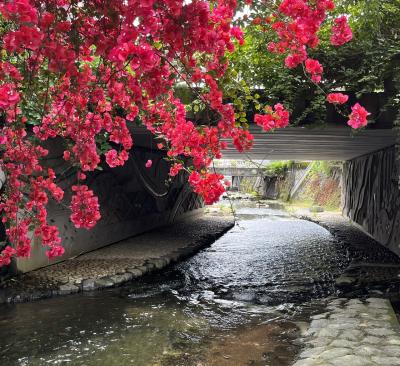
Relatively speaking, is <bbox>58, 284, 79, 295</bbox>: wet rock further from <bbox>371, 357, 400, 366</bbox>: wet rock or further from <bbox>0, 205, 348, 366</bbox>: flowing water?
<bbox>371, 357, 400, 366</bbox>: wet rock

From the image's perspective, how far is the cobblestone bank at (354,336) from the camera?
13.4ft

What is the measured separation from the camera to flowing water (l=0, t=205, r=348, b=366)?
15.3 ft

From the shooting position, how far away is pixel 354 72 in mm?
6906

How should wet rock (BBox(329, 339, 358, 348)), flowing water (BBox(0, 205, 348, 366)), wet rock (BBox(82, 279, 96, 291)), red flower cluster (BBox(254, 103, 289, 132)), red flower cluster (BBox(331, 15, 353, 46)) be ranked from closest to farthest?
red flower cluster (BBox(331, 15, 353, 46)) < red flower cluster (BBox(254, 103, 289, 132)) < wet rock (BBox(329, 339, 358, 348)) < flowing water (BBox(0, 205, 348, 366)) < wet rock (BBox(82, 279, 96, 291))

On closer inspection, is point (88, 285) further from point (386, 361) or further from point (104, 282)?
point (386, 361)

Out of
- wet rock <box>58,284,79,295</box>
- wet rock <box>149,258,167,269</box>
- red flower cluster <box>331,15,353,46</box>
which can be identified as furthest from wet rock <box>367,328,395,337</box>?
wet rock <box>149,258,167,269</box>

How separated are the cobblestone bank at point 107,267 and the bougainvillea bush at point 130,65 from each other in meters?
2.75

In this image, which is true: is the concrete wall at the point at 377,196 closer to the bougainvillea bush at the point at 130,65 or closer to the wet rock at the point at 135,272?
the wet rock at the point at 135,272

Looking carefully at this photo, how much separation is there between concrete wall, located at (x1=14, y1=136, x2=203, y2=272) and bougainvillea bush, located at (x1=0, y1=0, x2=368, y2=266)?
12.2 feet

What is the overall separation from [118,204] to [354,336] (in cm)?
833

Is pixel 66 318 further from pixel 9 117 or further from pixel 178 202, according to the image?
pixel 178 202

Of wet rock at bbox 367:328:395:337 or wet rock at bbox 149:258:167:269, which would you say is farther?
wet rock at bbox 149:258:167:269

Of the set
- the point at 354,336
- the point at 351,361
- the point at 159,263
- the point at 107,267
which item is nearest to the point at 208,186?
Result: the point at 351,361

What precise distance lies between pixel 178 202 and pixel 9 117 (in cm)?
1440
